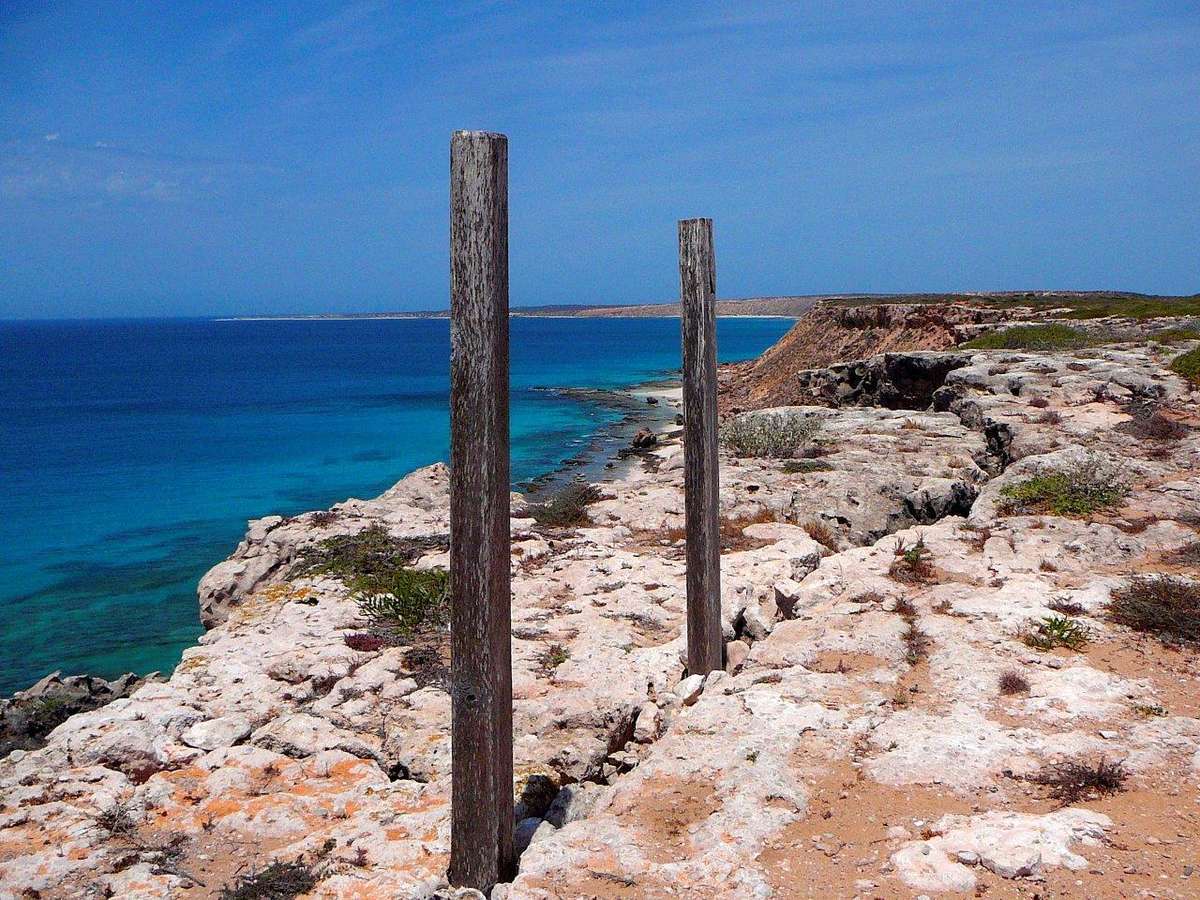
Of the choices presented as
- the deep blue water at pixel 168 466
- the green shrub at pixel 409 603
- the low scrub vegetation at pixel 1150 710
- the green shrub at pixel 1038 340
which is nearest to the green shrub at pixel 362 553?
the green shrub at pixel 409 603

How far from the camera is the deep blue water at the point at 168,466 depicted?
624 inches

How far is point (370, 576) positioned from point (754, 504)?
4.88 meters

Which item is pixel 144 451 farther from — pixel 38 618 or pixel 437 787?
pixel 437 787

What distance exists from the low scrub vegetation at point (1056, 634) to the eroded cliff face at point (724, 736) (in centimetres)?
7

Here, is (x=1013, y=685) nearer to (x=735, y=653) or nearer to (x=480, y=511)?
(x=735, y=653)

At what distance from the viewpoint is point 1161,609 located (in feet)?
20.4

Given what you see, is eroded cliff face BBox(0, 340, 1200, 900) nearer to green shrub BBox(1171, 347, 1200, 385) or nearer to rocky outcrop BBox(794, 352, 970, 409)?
green shrub BBox(1171, 347, 1200, 385)

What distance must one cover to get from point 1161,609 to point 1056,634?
81cm

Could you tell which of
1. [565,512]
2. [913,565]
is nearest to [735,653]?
[913,565]

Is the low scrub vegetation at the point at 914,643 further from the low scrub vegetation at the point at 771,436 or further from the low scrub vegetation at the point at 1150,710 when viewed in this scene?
the low scrub vegetation at the point at 771,436

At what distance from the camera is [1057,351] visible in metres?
19.3

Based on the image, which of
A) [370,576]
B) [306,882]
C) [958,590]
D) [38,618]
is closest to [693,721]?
[306,882]

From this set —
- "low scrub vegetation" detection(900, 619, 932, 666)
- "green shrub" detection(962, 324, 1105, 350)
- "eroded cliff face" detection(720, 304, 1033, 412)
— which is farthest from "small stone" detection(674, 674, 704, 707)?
"eroded cliff face" detection(720, 304, 1033, 412)

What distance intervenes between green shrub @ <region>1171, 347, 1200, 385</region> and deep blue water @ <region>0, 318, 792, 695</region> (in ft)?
55.9
